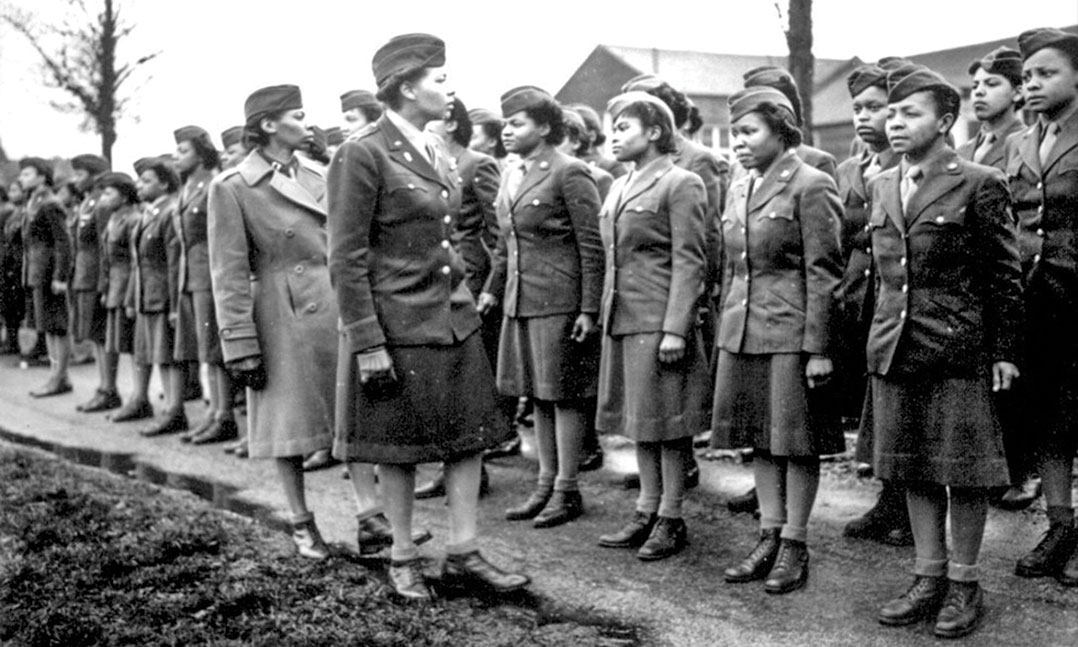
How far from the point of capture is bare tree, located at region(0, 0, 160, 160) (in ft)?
62.2

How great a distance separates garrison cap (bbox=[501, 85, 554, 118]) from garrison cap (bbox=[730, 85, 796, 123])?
1327mm

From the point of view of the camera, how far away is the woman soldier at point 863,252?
5.59 meters

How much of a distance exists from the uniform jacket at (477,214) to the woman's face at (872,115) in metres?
2.35

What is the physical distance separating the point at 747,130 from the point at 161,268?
629 centimetres

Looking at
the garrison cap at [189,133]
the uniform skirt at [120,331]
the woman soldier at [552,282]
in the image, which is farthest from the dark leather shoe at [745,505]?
the uniform skirt at [120,331]

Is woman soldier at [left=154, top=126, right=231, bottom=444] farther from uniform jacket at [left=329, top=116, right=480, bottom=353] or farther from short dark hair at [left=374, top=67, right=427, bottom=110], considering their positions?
uniform jacket at [left=329, top=116, right=480, bottom=353]

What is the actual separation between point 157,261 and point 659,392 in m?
5.80

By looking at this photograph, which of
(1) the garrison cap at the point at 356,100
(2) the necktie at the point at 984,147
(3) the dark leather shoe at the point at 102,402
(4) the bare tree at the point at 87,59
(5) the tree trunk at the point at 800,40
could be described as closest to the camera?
(2) the necktie at the point at 984,147

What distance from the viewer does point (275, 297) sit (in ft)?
19.1

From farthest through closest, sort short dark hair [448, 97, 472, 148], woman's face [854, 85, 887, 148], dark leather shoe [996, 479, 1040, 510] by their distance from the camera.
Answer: short dark hair [448, 97, 472, 148], dark leather shoe [996, 479, 1040, 510], woman's face [854, 85, 887, 148]

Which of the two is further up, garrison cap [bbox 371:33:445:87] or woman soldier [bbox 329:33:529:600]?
garrison cap [bbox 371:33:445:87]

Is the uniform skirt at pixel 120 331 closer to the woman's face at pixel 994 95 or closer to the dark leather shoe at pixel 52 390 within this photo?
the dark leather shoe at pixel 52 390

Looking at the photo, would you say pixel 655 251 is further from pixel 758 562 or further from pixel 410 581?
pixel 410 581

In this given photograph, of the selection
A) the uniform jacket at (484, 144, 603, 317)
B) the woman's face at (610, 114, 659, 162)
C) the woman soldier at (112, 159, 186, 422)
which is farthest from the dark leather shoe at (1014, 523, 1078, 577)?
the woman soldier at (112, 159, 186, 422)
